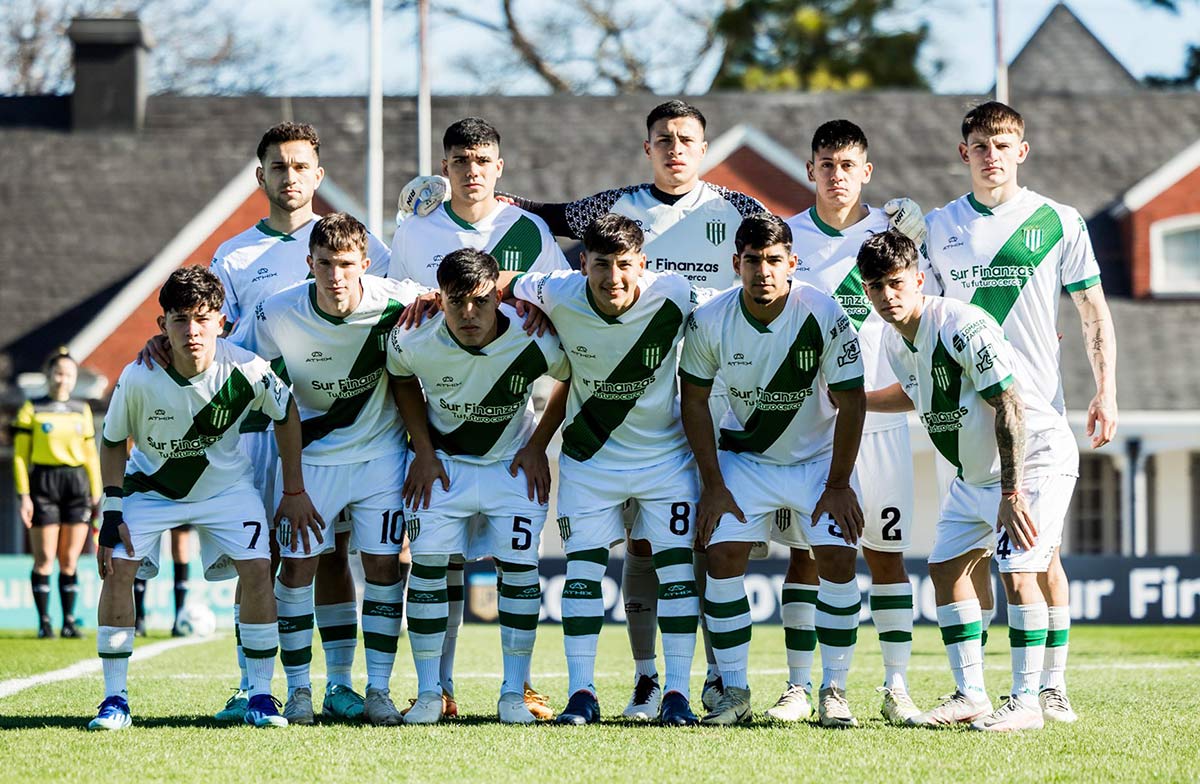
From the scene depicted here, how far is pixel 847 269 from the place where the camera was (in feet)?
24.1

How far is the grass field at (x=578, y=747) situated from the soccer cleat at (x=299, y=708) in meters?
0.21

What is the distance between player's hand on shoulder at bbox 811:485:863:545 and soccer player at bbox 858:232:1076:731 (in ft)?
1.40

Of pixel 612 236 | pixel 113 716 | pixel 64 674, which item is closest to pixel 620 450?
pixel 612 236

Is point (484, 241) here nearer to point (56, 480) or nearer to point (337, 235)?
point (337, 235)

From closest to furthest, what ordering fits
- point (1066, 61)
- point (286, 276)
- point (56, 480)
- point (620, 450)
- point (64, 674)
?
point (620, 450) → point (286, 276) → point (64, 674) → point (56, 480) → point (1066, 61)

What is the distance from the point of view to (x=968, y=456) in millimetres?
6836

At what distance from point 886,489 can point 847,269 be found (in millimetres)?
1076

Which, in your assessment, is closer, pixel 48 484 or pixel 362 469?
pixel 362 469

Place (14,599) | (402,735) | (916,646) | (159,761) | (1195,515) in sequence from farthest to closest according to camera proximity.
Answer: (1195,515), (14,599), (916,646), (402,735), (159,761)

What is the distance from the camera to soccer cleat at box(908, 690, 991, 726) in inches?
262

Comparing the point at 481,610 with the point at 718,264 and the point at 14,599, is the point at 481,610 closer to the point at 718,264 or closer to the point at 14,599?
the point at 14,599

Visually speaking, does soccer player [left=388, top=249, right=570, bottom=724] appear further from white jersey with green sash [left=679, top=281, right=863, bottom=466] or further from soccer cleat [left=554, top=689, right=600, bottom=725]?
white jersey with green sash [left=679, top=281, right=863, bottom=466]

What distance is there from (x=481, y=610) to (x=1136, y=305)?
1231 centimetres

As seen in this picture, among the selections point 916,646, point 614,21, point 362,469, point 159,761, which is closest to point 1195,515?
point 916,646
